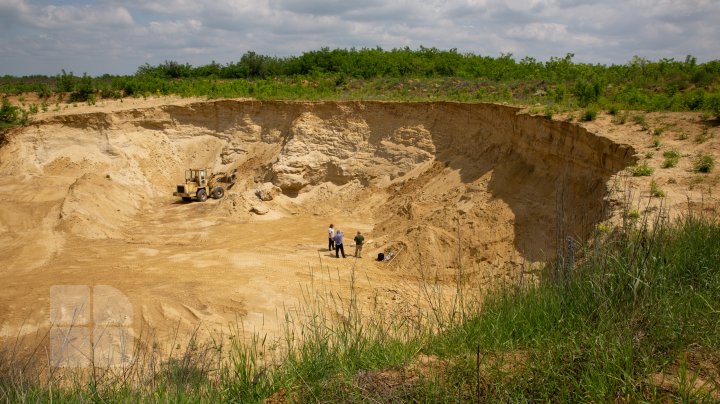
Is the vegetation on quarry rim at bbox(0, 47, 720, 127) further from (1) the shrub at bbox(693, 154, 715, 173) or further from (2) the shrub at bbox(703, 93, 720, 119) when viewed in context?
(1) the shrub at bbox(693, 154, 715, 173)

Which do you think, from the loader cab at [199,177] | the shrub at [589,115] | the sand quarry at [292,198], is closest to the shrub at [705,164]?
the sand quarry at [292,198]

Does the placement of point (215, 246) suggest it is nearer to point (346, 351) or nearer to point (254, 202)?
point (254, 202)

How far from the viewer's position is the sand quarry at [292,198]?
13.1 metres

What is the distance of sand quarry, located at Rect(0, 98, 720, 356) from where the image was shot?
13.1m

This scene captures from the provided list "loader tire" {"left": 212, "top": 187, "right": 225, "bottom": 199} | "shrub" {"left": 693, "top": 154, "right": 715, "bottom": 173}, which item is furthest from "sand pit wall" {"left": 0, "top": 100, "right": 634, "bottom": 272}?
"shrub" {"left": 693, "top": 154, "right": 715, "bottom": 173}

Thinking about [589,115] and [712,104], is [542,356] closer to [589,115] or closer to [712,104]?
[589,115]

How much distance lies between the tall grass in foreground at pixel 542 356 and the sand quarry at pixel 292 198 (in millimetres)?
1647

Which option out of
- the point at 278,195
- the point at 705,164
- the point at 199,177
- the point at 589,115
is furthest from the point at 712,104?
the point at 199,177

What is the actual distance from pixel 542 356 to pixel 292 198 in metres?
21.8

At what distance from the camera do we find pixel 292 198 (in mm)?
26094

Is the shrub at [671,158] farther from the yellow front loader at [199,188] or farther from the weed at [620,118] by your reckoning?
the yellow front loader at [199,188]

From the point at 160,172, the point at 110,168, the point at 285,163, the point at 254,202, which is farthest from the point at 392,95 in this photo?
the point at 110,168

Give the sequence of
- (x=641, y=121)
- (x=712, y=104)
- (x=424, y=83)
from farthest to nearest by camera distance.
→ (x=424, y=83)
(x=712, y=104)
(x=641, y=121)

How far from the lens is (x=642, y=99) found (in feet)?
66.0
